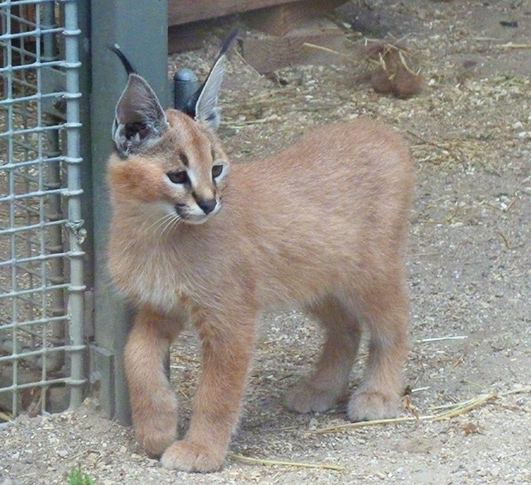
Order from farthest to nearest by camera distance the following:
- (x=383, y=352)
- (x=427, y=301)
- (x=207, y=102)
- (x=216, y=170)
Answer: (x=427, y=301) < (x=383, y=352) < (x=207, y=102) < (x=216, y=170)

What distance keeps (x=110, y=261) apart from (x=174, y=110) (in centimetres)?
58

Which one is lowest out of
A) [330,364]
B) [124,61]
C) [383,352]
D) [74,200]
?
[330,364]

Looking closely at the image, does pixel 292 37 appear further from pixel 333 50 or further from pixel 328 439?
pixel 328 439

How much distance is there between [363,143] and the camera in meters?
4.49

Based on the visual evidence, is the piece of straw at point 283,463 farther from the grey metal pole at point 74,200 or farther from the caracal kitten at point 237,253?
the grey metal pole at point 74,200

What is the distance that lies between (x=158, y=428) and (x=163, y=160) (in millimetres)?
958

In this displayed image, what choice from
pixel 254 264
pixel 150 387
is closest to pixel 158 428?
pixel 150 387

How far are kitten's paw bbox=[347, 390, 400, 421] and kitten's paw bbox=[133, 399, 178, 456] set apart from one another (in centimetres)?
76

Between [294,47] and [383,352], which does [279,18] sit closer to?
[294,47]

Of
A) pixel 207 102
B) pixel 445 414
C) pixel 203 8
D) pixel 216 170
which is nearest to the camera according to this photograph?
pixel 216 170

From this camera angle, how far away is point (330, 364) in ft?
15.1

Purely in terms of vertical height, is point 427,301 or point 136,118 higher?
point 136,118

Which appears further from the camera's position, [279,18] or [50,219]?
[279,18]

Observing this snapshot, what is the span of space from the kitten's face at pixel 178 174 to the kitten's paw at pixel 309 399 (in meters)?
1.13
